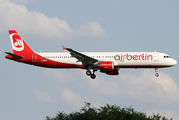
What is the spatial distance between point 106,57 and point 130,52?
4.28 metres

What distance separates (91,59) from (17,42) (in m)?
16.0

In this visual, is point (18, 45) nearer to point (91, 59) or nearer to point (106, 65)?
point (91, 59)

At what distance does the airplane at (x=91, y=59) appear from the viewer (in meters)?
65.4

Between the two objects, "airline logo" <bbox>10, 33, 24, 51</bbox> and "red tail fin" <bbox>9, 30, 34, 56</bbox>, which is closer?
"red tail fin" <bbox>9, 30, 34, 56</bbox>

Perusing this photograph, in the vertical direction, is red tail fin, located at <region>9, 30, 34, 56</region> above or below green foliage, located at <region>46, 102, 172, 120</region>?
above

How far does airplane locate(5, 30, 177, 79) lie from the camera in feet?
214

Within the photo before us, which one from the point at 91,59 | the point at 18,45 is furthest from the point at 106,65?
A: the point at 18,45

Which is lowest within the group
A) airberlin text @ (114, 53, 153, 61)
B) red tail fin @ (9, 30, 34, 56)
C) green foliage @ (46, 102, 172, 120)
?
green foliage @ (46, 102, 172, 120)

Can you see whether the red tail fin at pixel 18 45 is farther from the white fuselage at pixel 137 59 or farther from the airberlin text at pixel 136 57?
the airberlin text at pixel 136 57

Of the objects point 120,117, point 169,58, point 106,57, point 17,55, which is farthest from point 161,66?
point 17,55

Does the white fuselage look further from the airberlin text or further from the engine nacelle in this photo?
the engine nacelle

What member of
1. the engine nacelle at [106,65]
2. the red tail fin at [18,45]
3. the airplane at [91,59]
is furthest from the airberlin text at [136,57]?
the red tail fin at [18,45]

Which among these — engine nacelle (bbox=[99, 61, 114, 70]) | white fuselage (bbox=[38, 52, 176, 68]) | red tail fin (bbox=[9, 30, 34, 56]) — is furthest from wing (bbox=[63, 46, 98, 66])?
red tail fin (bbox=[9, 30, 34, 56])

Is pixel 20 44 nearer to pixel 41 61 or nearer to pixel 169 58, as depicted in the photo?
pixel 41 61
